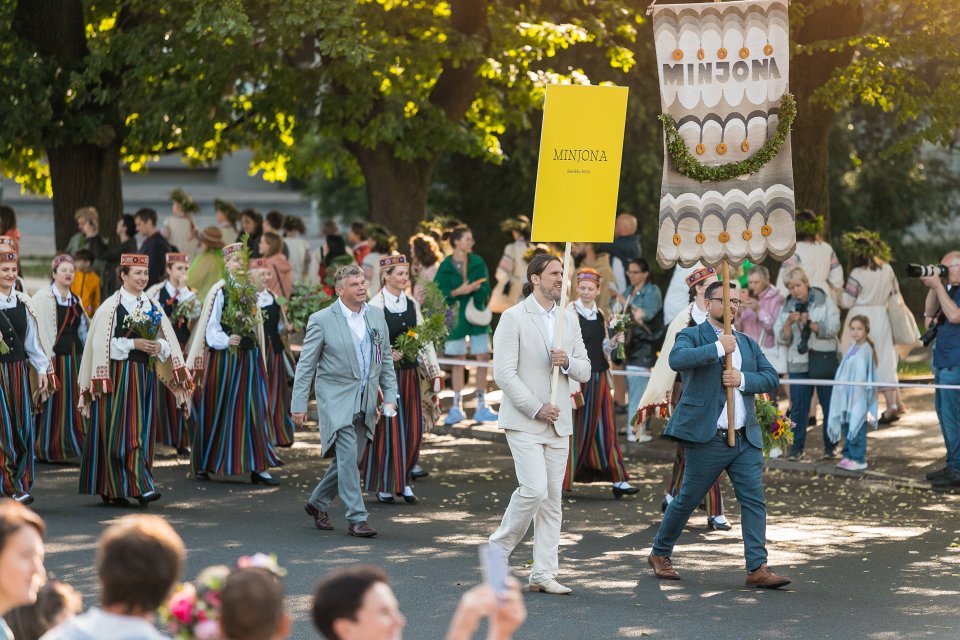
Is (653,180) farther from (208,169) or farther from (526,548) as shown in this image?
(208,169)

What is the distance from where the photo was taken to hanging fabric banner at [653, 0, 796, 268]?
9992 millimetres

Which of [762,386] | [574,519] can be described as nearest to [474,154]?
[574,519]

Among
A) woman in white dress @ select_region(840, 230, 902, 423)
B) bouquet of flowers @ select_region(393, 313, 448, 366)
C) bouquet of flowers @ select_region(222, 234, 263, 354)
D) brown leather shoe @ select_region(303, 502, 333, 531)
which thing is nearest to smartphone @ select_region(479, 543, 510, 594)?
brown leather shoe @ select_region(303, 502, 333, 531)

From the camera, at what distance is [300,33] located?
667 inches

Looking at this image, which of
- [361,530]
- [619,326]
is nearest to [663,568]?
[361,530]

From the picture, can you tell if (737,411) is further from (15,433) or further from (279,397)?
(279,397)

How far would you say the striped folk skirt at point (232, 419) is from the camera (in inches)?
505

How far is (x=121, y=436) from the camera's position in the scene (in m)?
11.7

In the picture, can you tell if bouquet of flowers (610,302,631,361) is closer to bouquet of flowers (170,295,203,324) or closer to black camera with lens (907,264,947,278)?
black camera with lens (907,264,947,278)

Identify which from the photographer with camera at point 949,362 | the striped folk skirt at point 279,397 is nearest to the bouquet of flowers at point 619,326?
the photographer with camera at point 949,362

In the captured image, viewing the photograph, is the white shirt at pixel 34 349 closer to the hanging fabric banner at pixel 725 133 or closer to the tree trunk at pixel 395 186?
the hanging fabric banner at pixel 725 133

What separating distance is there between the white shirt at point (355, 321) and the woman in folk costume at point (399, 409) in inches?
43.2

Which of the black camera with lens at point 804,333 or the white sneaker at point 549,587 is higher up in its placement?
the black camera with lens at point 804,333

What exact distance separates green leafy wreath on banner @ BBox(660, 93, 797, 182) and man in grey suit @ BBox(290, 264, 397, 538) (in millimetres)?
2338
